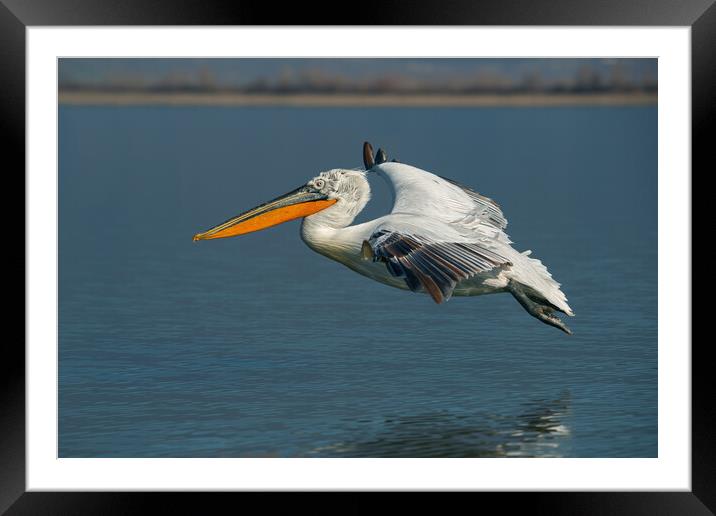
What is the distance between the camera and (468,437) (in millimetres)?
8703

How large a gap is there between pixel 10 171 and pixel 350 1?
183cm

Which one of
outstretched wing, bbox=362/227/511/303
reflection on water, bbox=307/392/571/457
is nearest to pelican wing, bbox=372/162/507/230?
outstretched wing, bbox=362/227/511/303

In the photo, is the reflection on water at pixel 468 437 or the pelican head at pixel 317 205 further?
the pelican head at pixel 317 205

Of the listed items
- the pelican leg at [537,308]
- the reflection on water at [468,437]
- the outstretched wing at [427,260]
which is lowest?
the reflection on water at [468,437]

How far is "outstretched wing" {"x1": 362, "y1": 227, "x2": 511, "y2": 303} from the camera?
773 cm

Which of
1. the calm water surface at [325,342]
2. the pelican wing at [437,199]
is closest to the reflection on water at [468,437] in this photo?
the calm water surface at [325,342]

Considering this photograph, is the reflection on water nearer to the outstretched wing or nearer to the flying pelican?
the flying pelican

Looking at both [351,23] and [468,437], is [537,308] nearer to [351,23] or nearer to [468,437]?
[468,437]

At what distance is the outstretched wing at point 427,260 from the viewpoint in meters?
7.73

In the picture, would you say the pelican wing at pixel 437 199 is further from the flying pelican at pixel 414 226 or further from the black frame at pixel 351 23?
the black frame at pixel 351 23

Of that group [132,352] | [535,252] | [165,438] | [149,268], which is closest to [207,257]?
[149,268]

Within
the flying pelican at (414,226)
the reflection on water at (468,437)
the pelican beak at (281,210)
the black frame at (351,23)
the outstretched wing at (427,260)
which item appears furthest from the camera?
the pelican beak at (281,210)

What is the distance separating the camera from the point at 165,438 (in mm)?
8844

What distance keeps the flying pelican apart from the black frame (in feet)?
4.87
